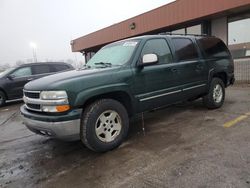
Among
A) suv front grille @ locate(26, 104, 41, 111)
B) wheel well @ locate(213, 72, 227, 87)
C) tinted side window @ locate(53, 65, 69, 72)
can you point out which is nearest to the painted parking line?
wheel well @ locate(213, 72, 227, 87)

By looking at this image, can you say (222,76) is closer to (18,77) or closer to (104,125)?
(104,125)

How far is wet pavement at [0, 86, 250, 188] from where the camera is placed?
2646 millimetres

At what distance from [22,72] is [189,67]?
794 centimetres

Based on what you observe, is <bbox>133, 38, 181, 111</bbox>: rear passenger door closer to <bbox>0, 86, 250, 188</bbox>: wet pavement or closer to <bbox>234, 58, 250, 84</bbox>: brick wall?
<bbox>0, 86, 250, 188</bbox>: wet pavement

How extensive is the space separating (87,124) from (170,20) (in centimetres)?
946

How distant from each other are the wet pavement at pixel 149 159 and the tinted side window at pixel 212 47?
1652 mm

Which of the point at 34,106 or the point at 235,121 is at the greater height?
the point at 34,106

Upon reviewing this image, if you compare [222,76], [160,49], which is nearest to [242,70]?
[222,76]

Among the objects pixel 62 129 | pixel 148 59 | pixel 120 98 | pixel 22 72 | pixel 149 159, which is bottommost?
pixel 149 159

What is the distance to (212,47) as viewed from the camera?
18.5 feet

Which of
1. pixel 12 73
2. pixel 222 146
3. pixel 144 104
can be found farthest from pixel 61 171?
pixel 12 73

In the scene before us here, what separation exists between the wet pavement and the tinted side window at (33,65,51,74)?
18.7 ft

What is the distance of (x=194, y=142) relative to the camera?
143 inches

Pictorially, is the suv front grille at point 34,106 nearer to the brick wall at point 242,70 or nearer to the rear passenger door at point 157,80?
the rear passenger door at point 157,80
